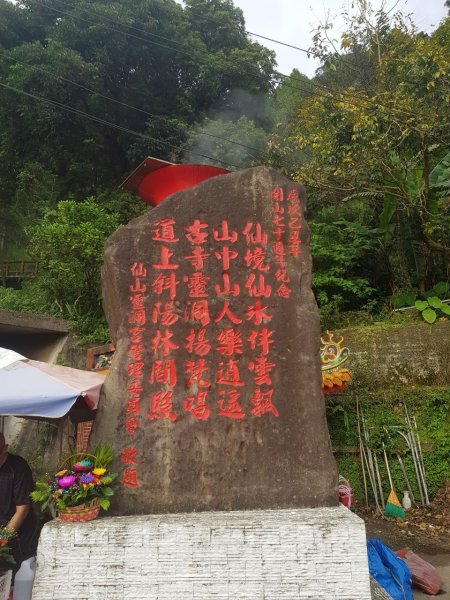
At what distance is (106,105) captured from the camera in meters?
14.2

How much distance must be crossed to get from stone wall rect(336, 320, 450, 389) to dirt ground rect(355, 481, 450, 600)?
161 centimetres

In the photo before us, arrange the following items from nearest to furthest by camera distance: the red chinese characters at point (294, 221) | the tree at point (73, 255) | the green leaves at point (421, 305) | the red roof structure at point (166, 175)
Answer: the red chinese characters at point (294, 221), the red roof structure at point (166, 175), the green leaves at point (421, 305), the tree at point (73, 255)

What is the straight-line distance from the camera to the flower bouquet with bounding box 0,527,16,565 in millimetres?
3079

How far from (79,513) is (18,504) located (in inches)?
22.5

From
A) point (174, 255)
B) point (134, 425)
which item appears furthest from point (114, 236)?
point (134, 425)

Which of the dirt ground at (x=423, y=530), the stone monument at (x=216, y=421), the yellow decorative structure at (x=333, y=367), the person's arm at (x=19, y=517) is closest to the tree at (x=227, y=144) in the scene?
the yellow decorative structure at (x=333, y=367)

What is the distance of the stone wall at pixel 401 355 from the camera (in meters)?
7.60

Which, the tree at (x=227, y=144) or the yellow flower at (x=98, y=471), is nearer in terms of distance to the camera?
the yellow flower at (x=98, y=471)

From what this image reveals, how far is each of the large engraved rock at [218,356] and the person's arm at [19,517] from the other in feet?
2.20

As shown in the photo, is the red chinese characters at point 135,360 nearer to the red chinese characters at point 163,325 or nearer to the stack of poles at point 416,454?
the red chinese characters at point 163,325

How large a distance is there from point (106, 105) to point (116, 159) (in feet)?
5.56

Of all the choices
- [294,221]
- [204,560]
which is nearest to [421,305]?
[294,221]

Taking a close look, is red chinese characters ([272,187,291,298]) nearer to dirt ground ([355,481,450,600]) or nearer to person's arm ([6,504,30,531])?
person's arm ([6,504,30,531])

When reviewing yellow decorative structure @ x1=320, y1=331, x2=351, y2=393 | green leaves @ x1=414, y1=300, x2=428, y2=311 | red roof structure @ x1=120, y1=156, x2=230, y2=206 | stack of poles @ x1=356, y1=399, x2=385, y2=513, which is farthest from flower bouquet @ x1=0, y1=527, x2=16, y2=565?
green leaves @ x1=414, y1=300, x2=428, y2=311
